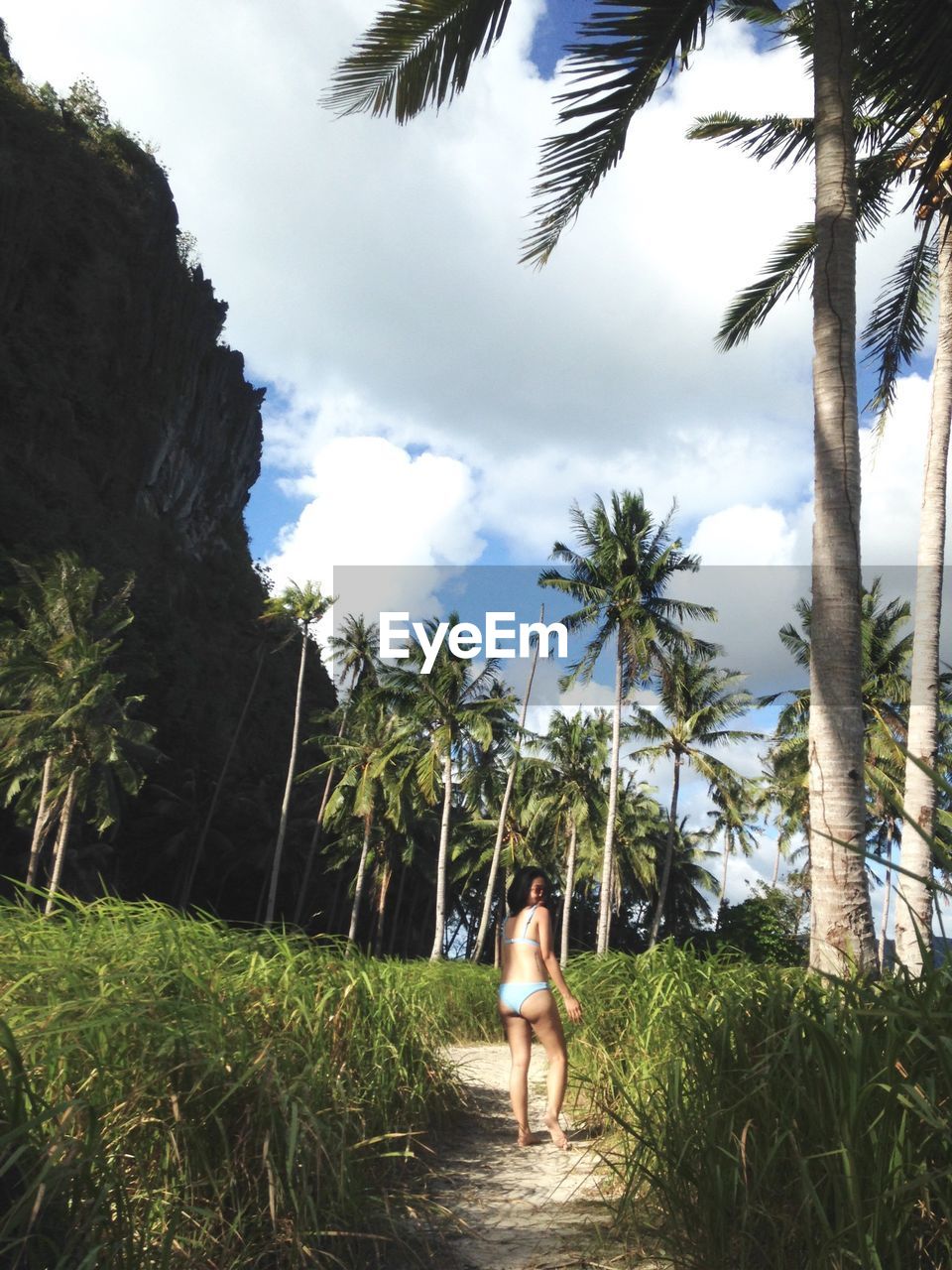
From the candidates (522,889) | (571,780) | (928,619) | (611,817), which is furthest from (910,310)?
(571,780)

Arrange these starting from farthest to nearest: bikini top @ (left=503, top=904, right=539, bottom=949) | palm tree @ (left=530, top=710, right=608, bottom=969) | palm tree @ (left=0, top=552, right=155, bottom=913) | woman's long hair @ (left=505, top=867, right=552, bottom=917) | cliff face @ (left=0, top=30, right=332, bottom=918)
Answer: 1. cliff face @ (left=0, top=30, right=332, bottom=918)
2. palm tree @ (left=530, top=710, right=608, bottom=969)
3. palm tree @ (left=0, top=552, right=155, bottom=913)
4. woman's long hair @ (left=505, top=867, right=552, bottom=917)
5. bikini top @ (left=503, top=904, right=539, bottom=949)

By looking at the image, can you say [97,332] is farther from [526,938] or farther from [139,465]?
[526,938]

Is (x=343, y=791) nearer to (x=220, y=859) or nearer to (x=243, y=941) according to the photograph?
(x=220, y=859)

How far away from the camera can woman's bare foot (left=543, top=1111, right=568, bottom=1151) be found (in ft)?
15.4

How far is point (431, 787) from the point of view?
2891 cm

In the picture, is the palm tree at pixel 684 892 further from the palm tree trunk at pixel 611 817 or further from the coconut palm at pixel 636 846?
the palm tree trunk at pixel 611 817

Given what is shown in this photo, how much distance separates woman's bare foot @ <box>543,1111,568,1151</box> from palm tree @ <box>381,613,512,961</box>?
2339 cm

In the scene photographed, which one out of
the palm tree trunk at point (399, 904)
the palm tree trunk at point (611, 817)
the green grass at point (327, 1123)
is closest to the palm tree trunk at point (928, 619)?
the green grass at point (327, 1123)

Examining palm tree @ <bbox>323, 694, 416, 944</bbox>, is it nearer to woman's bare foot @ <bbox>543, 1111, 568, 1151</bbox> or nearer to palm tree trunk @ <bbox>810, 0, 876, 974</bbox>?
palm tree trunk @ <bbox>810, 0, 876, 974</bbox>

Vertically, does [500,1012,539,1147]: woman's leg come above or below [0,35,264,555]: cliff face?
below

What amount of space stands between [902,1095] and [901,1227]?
29cm

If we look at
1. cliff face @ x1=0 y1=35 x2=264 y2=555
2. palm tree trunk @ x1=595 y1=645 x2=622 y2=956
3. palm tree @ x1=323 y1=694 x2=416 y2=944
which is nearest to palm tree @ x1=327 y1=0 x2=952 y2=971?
palm tree trunk @ x1=595 y1=645 x2=622 y2=956

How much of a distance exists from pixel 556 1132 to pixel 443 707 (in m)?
24.4

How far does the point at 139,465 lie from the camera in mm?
63188
